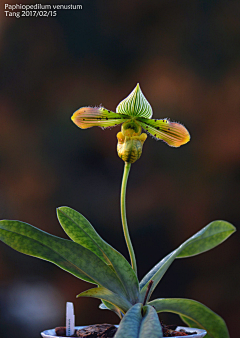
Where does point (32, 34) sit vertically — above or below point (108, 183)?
above

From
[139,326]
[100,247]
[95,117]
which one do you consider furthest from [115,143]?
[139,326]

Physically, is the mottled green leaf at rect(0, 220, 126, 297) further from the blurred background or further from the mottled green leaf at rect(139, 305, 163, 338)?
the blurred background

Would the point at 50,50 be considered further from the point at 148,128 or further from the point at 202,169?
the point at 148,128

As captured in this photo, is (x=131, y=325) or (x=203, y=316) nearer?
(x=131, y=325)

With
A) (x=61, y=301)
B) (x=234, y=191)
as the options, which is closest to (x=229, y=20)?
(x=234, y=191)

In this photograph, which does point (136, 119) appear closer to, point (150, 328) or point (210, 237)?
point (210, 237)
